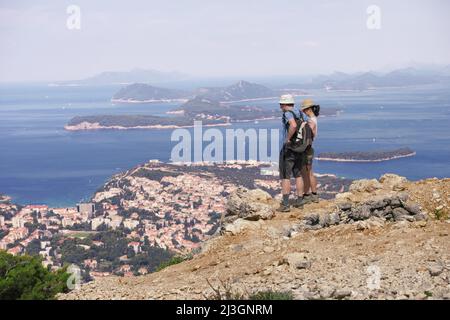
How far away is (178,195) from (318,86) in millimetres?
89173

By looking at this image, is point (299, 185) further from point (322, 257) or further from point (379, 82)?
point (379, 82)

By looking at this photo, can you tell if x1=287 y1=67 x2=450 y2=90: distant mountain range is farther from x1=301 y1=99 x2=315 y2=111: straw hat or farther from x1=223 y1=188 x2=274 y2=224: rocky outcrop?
x1=301 y1=99 x2=315 y2=111: straw hat

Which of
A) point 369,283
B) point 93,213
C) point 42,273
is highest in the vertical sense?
point 369,283

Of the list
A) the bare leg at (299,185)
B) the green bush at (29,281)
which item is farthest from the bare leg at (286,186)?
the green bush at (29,281)

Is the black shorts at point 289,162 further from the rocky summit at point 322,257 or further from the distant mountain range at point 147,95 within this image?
the distant mountain range at point 147,95

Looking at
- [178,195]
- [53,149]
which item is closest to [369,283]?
[178,195]

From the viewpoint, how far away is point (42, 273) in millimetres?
6465

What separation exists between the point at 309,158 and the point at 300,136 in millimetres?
354

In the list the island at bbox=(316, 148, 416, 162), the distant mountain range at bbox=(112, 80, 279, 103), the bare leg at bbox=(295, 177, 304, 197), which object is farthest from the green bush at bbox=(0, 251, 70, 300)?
the distant mountain range at bbox=(112, 80, 279, 103)

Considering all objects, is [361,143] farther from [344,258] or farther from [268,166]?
[344,258]

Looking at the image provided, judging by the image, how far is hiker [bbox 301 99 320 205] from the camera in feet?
23.8

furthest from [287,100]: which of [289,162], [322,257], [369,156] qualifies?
[369,156]

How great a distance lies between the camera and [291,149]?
7258mm

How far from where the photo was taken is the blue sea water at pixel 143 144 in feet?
174
